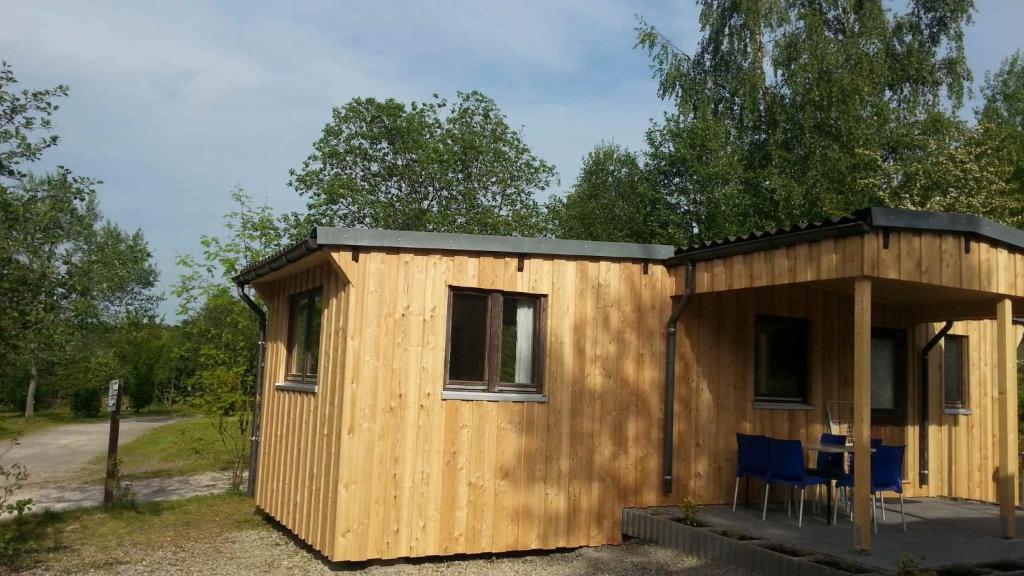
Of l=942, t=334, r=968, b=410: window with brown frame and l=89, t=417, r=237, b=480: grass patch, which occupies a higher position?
l=942, t=334, r=968, b=410: window with brown frame

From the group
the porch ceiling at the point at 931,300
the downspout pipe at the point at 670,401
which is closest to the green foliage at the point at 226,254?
the downspout pipe at the point at 670,401

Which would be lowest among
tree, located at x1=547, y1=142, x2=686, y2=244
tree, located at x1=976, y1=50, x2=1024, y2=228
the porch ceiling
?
the porch ceiling

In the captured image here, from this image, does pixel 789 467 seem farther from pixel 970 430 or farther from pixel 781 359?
pixel 970 430

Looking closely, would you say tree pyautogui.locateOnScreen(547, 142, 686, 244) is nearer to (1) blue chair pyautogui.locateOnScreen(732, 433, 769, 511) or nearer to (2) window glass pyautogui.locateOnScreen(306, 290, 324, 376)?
(1) blue chair pyautogui.locateOnScreen(732, 433, 769, 511)

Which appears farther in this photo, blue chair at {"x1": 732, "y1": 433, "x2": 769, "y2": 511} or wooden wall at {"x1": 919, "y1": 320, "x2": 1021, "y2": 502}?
wooden wall at {"x1": 919, "y1": 320, "x2": 1021, "y2": 502}

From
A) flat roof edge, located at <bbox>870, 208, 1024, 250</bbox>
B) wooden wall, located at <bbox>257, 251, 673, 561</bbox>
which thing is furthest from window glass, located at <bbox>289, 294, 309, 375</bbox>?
flat roof edge, located at <bbox>870, 208, 1024, 250</bbox>

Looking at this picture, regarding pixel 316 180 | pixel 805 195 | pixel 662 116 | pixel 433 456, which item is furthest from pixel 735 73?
pixel 433 456

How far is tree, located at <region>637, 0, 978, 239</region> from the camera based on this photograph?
20.0 m

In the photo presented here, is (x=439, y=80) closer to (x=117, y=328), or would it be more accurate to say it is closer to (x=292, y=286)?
(x=117, y=328)

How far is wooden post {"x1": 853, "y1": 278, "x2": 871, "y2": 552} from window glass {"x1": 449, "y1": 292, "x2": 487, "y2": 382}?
3165 mm

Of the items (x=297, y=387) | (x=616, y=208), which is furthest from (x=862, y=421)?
(x=616, y=208)

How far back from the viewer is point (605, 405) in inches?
314

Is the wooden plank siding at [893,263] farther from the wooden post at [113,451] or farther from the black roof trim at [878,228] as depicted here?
the wooden post at [113,451]

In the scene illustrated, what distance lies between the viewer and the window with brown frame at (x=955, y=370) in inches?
416
